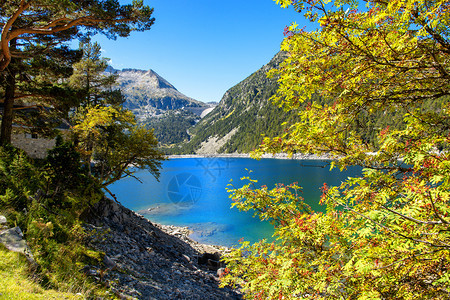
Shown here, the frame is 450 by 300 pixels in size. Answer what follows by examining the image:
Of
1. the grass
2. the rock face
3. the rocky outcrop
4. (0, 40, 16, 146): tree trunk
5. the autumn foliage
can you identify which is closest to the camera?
the autumn foliage

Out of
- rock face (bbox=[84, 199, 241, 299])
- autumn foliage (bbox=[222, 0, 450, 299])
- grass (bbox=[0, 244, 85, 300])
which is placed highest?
autumn foliage (bbox=[222, 0, 450, 299])

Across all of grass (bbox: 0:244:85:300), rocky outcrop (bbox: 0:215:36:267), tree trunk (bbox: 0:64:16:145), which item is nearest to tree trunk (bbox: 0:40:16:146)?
tree trunk (bbox: 0:64:16:145)

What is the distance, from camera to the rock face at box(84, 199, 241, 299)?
328 inches

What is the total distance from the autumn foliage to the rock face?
593 cm

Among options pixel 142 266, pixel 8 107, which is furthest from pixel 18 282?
pixel 8 107

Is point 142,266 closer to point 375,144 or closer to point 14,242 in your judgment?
point 14,242

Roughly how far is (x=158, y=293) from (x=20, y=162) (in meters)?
8.18

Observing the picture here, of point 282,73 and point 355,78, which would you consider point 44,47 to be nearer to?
point 282,73

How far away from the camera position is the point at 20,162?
31.7ft

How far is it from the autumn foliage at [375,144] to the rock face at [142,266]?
5.93 meters

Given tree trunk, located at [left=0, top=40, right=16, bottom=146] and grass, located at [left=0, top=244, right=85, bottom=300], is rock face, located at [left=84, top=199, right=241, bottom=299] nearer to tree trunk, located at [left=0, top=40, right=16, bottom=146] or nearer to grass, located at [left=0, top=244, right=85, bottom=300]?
grass, located at [left=0, top=244, right=85, bottom=300]

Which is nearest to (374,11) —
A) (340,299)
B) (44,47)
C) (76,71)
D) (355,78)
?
(355,78)

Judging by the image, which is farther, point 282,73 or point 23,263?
point 23,263

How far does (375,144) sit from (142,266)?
11370 mm
